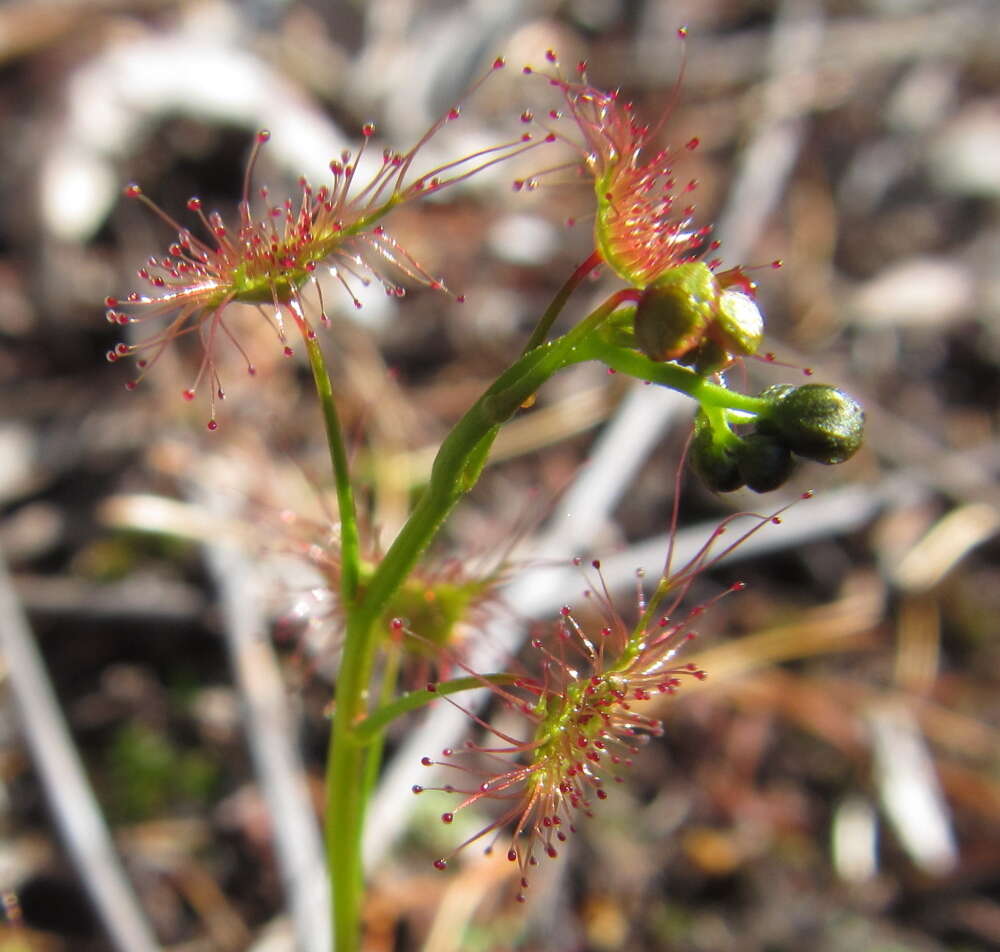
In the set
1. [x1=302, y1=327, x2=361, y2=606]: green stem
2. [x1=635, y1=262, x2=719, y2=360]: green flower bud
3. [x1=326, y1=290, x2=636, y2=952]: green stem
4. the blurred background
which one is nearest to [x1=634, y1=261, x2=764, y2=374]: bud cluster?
[x1=635, y1=262, x2=719, y2=360]: green flower bud

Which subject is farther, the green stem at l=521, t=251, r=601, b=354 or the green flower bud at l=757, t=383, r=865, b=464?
the green stem at l=521, t=251, r=601, b=354

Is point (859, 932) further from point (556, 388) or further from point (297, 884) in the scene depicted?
point (556, 388)

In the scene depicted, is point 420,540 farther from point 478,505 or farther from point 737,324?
point 478,505

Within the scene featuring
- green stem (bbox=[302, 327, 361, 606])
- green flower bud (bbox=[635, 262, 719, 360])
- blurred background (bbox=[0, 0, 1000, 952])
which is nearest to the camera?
green flower bud (bbox=[635, 262, 719, 360])

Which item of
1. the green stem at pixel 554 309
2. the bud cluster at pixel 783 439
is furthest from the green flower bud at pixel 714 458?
the green stem at pixel 554 309

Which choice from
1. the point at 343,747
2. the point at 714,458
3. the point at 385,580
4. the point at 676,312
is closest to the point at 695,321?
the point at 676,312

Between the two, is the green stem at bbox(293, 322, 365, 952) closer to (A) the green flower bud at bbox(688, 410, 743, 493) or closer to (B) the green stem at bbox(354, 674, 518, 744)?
(B) the green stem at bbox(354, 674, 518, 744)

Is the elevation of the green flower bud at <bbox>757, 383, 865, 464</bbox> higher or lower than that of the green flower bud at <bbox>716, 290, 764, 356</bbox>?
lower
